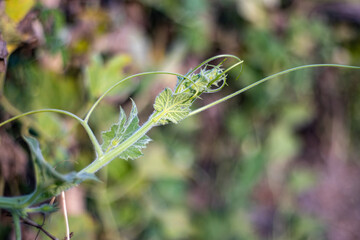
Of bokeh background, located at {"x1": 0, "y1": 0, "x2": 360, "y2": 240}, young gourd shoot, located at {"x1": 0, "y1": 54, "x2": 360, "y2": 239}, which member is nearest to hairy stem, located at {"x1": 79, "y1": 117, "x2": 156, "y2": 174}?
young gourd shoot, located at {"x1": 0, "y1": 54, "x2": 360, "y2": 239}

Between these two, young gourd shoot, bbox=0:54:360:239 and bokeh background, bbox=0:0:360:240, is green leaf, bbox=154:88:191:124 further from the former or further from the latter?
bokeh background, bbox=0:0:360:240

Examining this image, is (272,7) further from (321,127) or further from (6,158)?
(6,158)

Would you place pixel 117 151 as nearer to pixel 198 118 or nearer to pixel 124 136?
pixel 124 136

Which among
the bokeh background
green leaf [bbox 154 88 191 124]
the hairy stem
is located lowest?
the hairy stem

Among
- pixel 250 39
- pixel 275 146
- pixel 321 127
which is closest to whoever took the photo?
pixel 250 39

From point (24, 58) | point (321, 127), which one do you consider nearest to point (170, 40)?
point (24, 58)

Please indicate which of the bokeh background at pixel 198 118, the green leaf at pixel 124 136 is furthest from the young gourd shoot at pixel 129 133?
the bokeh background at pixel 198 118
